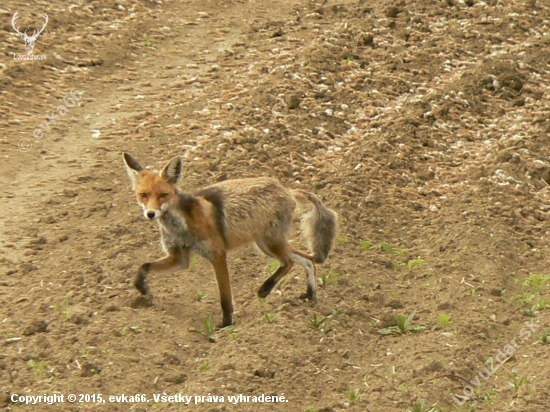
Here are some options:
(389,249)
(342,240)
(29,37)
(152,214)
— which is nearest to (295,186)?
(342,240)

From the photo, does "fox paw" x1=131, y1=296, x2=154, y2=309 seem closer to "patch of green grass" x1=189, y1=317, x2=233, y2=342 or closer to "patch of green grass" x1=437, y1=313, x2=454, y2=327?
"patch of green grass" x1=189, y1=317, x2=233, y2=342

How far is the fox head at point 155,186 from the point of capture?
782 centimetres

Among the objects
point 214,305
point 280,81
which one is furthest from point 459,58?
point 214,305

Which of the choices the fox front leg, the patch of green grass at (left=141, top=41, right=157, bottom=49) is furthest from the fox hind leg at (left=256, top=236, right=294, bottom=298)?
the patch of green grass at (left=141, top=41, right=157, bottom=49)

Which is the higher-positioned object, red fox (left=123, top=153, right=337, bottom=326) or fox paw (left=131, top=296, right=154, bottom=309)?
red fox (left=123, top=153, right=337, bottom=326)

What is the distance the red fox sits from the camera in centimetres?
802

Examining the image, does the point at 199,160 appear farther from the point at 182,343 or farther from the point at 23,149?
the point at 182,343

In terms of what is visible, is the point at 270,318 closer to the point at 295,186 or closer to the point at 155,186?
the point at 155,186

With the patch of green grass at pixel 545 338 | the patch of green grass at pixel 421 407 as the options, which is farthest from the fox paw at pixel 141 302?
the patch of green grass at pixel 545 338

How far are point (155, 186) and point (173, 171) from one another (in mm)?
244

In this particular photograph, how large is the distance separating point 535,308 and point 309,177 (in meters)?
3.18

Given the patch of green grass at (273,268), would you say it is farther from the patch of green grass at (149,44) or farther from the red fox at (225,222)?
the patch of green grass at (149,44)

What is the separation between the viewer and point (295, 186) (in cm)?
1052

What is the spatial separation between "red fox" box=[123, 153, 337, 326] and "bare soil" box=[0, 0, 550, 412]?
39 centimetres
